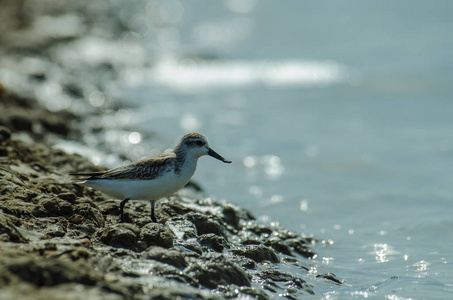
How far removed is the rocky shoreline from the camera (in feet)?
15.4

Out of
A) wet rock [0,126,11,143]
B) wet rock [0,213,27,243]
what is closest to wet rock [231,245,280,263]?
wet rock [0,213,27,243]

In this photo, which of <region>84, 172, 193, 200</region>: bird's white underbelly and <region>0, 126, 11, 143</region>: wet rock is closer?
<region>84, 172, 193, 200</region>: bird's white underbelly

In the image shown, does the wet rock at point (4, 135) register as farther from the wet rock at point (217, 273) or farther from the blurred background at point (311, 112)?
the wet rock at point (217, 273)

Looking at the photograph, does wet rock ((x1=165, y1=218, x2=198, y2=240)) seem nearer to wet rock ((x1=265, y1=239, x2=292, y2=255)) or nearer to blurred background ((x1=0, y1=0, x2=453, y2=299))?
wet rock ((x1=265, y1=239, x2=292, y2=255))

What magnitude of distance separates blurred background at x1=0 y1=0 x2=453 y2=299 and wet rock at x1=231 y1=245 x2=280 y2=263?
84cm

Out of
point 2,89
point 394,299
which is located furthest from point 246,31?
point 394,299

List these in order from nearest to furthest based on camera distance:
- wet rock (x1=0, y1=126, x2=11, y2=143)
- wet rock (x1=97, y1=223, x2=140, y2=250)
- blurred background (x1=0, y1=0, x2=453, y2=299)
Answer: wet rock (x1=97, y1=223, x2=140, y2=250), wet rock (x1=0, y1=126, x2=11, y2=143), blurred background (x1=0, y1=0, x2=453, y2=299)

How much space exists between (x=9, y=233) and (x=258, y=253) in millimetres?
2972

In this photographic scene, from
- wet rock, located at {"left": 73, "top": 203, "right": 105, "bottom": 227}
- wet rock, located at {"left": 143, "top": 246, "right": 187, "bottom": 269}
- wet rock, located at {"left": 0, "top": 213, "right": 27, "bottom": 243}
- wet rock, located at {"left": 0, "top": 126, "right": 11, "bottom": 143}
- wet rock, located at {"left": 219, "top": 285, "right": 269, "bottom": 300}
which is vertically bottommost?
wet rock, located at {"left": 219, "top": 285, "right": 269, "bottom": 300}

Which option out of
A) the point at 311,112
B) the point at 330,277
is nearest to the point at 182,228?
the point at 330,277

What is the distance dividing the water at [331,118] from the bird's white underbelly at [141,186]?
7.38 feet

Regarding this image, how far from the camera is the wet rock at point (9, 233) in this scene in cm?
564

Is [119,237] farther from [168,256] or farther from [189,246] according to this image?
[189,246]

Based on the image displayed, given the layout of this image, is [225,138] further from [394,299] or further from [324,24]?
[324,24]
